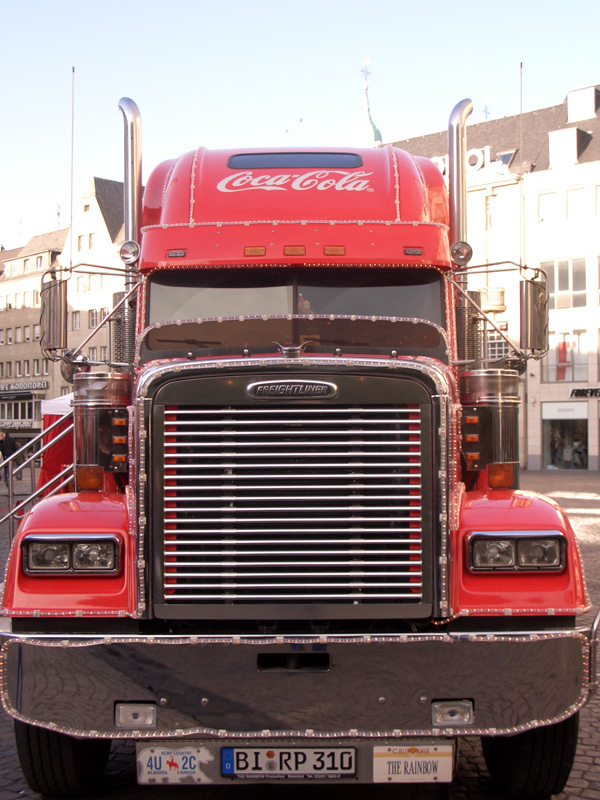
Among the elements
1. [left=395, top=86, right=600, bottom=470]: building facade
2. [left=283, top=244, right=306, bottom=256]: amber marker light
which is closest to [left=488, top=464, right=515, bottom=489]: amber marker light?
[left=283, top=244, right=306, bottom=256]: amber marker light

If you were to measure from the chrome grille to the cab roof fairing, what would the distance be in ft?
6.02

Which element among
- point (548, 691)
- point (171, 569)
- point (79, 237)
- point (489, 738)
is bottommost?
point (489, 738)

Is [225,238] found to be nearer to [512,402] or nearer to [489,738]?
[512,402]

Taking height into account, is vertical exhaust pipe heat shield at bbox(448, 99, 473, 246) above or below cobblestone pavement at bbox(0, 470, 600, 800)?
above

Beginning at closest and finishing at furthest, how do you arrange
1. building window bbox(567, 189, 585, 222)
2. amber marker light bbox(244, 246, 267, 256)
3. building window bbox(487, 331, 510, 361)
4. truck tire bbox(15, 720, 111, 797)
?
truck tire bbox(15, 720, 111, 797) < amber marker light bbox(244, 246, 267, 256) < building window bbox(487, 331, 510, 361) < building window bbox(567, 189, 585, 222)

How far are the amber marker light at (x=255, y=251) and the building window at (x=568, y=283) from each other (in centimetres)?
4584

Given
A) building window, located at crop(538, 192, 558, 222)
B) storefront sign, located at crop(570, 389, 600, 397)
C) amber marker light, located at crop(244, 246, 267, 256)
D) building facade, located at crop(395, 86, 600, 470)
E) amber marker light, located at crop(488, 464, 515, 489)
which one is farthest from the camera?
building window, located at crop(538, 192, 558, 222)

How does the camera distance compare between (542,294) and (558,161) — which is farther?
(558,161)

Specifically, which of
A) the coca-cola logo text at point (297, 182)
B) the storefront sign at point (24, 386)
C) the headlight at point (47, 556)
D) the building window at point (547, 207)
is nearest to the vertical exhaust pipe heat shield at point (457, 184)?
the coca-cola logo text at point (297, 182)

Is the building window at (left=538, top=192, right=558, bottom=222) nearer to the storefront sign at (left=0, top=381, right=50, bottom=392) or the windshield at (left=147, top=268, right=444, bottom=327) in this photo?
the storefront sign at (left=0, top=381, right=50, bottom=392)

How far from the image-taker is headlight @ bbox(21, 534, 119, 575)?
4.79 m

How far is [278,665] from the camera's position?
4.59m

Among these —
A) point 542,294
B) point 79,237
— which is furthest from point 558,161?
point 542,294

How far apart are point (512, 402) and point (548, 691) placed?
188 cm
